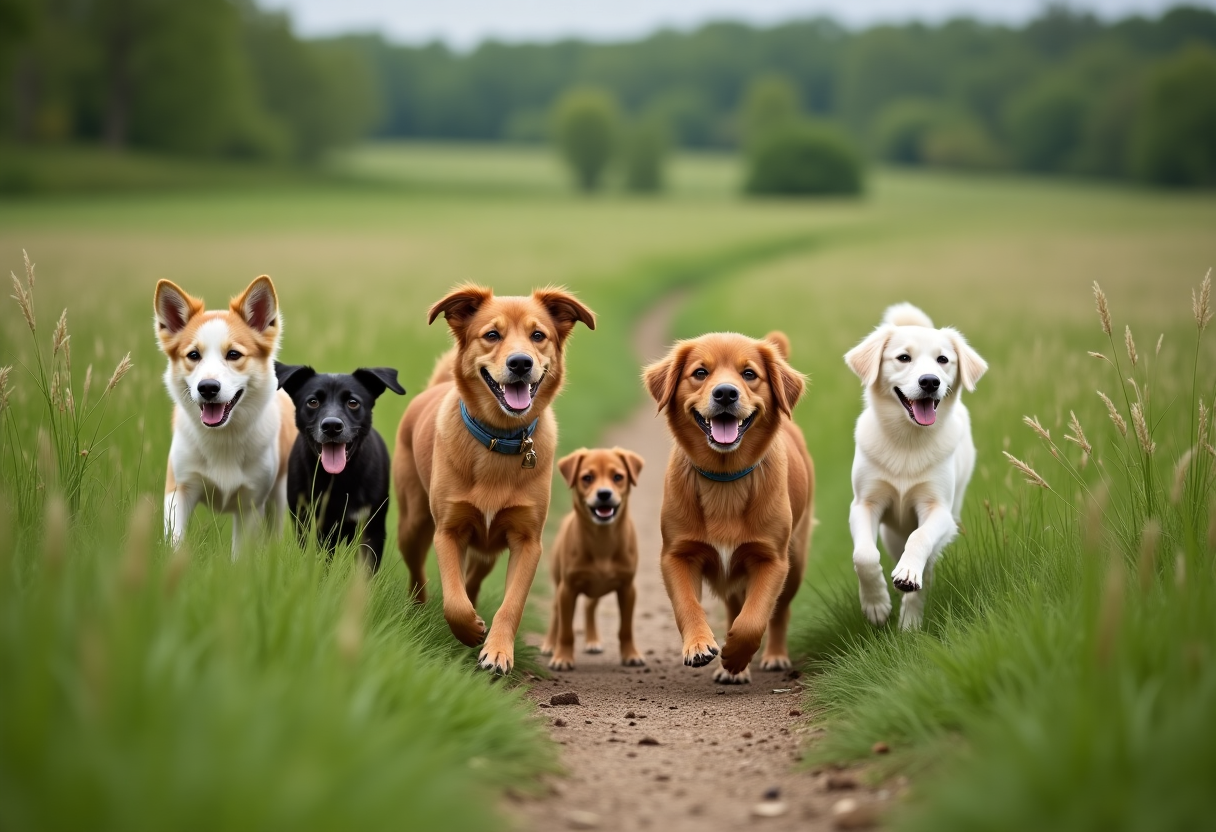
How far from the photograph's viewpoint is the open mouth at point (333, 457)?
546 cm

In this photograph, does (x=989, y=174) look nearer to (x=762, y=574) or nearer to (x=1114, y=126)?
(x=1114, y=126)

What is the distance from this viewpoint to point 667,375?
574 centimetres

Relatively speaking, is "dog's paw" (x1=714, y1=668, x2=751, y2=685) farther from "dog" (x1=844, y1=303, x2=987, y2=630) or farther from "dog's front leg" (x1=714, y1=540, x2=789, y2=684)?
"dog" (x1=844, y1=303, x2=987, y2=630)

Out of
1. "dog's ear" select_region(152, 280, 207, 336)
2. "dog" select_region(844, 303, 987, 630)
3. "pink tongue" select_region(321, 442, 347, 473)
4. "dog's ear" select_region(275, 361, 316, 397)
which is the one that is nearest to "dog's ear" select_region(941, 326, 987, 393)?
"dog" select_region(844, 303, 987, 630)

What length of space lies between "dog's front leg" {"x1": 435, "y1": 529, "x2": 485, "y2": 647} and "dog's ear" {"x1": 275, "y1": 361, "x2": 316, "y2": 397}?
3.65 feet

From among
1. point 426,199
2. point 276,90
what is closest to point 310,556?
point 426,199

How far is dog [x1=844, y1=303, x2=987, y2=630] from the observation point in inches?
218

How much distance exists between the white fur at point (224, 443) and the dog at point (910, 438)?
9.98 ft

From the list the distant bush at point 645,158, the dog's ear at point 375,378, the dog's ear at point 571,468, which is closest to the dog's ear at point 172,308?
the dog's ear at point 375,378

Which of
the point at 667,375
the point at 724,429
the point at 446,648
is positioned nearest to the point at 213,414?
the point at 446,648

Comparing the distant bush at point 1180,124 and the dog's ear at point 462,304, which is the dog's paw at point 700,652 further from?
the distant bush at point 1180,124

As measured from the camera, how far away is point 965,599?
503 cm

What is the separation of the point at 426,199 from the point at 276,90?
2669 centimetres

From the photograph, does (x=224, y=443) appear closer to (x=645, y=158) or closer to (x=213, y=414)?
(x=213, y=414)
